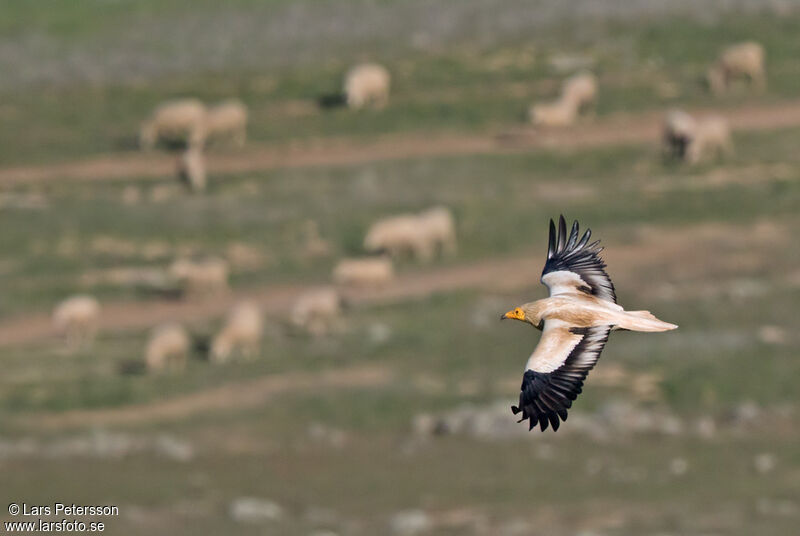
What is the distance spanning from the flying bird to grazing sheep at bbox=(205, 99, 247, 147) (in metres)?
43.6

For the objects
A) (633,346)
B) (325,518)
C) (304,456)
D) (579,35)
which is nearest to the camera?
(325,518)

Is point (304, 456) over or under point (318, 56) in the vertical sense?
under

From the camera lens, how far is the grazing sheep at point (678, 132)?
198 ft

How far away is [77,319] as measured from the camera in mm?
49219

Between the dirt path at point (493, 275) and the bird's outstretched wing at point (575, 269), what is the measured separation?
93.4 feet

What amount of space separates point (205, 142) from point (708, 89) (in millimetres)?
20066

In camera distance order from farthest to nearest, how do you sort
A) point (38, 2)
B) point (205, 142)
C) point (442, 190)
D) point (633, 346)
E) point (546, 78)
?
point (38, 2) → point (546, 78) → point (205, 142) → point (442, 190) → point (633, 346)

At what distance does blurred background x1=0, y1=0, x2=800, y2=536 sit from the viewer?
38344mm

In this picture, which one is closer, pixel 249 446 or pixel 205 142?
pixel 249 446

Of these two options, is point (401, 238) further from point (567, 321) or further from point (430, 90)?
point (567, 321)

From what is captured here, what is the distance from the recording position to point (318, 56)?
2894 inches

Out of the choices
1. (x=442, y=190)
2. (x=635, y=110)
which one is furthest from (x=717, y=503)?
Result: (x=635, y=110)

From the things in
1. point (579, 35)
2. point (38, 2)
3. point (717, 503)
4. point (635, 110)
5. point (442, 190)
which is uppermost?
point (38, 2)

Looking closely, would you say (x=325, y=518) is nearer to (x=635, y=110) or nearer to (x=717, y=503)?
(x=717, y=503)
